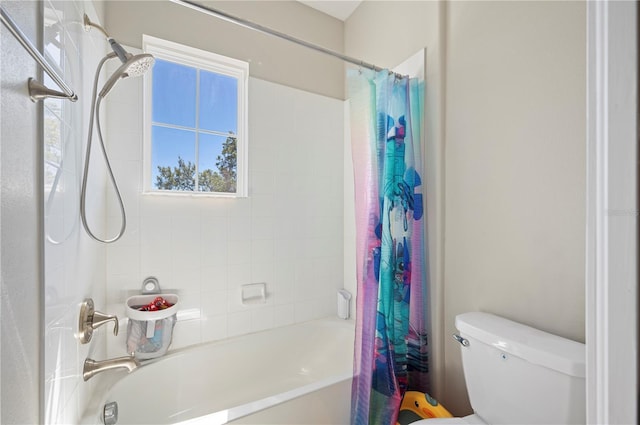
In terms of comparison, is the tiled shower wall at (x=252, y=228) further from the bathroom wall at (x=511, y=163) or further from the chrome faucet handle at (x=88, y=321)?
the bathroom wall at (x=511, y=163)

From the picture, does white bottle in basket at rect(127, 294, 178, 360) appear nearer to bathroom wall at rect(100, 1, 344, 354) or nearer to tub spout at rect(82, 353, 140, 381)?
bathroom wall at rect(100, 1, 344, 354)

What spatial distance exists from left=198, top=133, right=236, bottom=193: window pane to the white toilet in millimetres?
1523

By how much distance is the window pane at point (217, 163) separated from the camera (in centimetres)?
183

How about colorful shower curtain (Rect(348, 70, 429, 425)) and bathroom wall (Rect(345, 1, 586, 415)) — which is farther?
colorful shower curtain (Rect(348, 70, 429, 425))

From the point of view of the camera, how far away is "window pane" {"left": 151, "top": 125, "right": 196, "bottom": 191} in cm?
169

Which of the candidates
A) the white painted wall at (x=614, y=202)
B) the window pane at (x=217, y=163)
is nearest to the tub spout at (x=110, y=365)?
the window pane at (x=217, y=163)

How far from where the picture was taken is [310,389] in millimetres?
1316

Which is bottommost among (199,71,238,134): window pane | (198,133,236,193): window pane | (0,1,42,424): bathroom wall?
(0,1,42,424): bathroom wall

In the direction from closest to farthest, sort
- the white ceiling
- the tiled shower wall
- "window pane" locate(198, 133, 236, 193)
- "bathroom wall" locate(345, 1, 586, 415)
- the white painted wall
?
the white painted wall < "bathroom wall" locate(345, 1, 586, 415) < the tiled shower wall < "window pane" locate(198, 133, 236, 193) < the white ceiling

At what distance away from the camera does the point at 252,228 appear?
1.92 m

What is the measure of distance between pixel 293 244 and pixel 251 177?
1.82 feet

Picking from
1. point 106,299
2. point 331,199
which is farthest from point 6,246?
point 331,199

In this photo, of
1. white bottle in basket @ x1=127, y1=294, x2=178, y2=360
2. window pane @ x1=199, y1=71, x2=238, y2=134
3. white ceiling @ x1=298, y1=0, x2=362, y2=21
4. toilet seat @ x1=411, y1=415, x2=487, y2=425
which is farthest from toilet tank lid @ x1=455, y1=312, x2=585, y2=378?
white ceiling @ x1=298, y1=0, x2=362, y2=21

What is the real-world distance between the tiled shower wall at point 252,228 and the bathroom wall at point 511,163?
3.04ft
